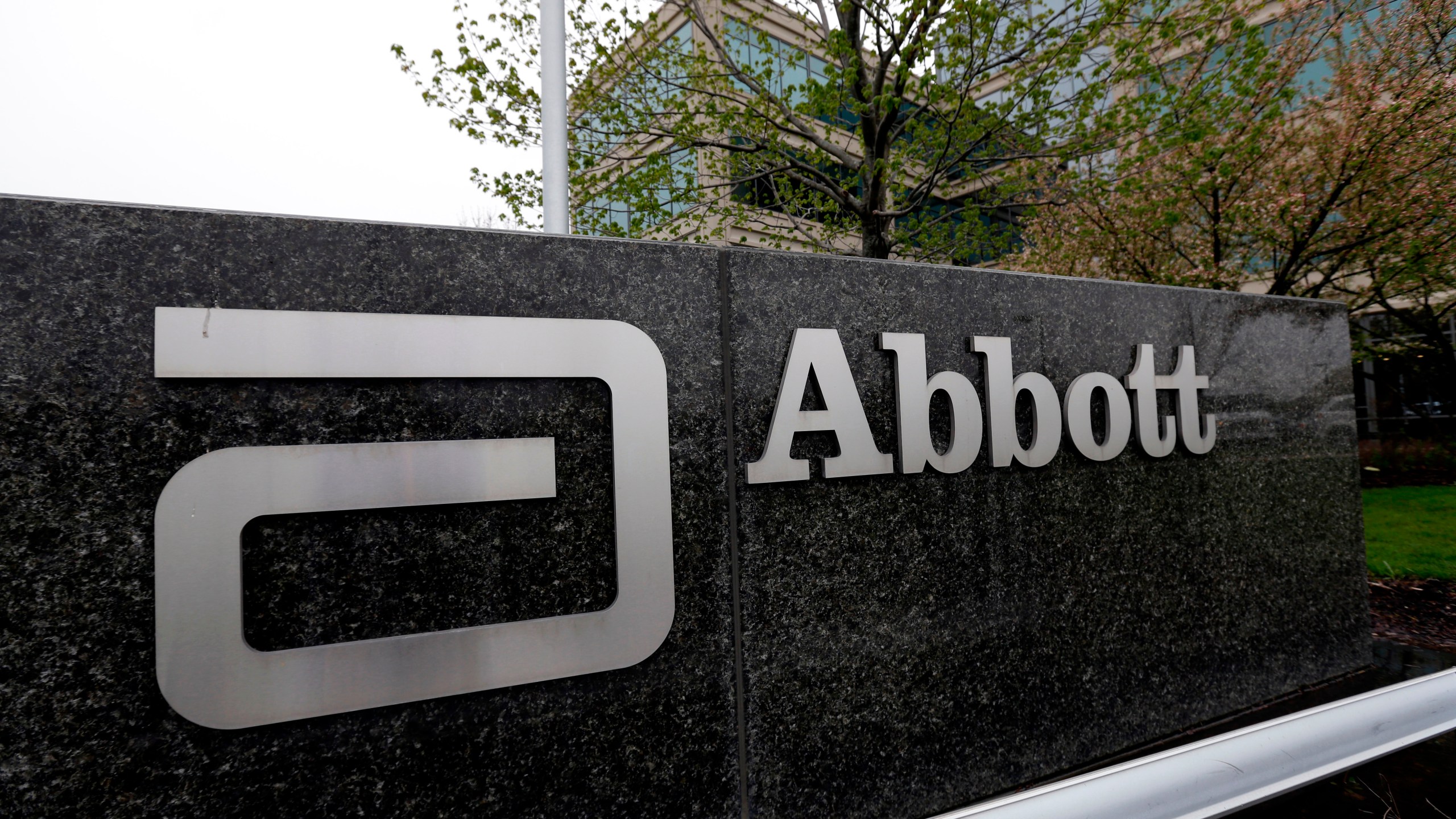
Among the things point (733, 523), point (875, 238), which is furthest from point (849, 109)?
point (733, 523)

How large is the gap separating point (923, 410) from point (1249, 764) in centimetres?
189

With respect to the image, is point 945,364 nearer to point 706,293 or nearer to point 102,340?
point 706,293

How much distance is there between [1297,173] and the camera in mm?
10086

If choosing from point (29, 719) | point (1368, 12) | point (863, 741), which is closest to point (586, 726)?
point (863, 741)

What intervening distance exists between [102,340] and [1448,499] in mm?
15091

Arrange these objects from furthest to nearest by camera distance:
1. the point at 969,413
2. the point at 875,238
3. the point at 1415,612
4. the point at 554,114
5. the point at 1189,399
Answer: the point at 875,238 → the point at 1415,612 → the point at 554,114 → the point at 1189,399 → the point at 969,413

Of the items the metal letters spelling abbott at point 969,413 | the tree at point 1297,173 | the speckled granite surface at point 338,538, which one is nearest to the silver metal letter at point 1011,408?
the metal letters spelling abbott at point 969,413

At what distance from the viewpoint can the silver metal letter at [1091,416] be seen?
3.54 meters

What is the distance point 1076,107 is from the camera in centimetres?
887

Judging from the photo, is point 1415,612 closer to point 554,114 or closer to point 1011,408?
point 1011,408

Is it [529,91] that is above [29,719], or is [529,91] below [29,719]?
above

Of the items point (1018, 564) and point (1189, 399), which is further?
point (1189, 399)

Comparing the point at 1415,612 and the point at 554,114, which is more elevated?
the point at 554,114

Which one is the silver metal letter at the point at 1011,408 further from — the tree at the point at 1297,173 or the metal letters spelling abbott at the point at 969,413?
the tree at the point at 1297,173
